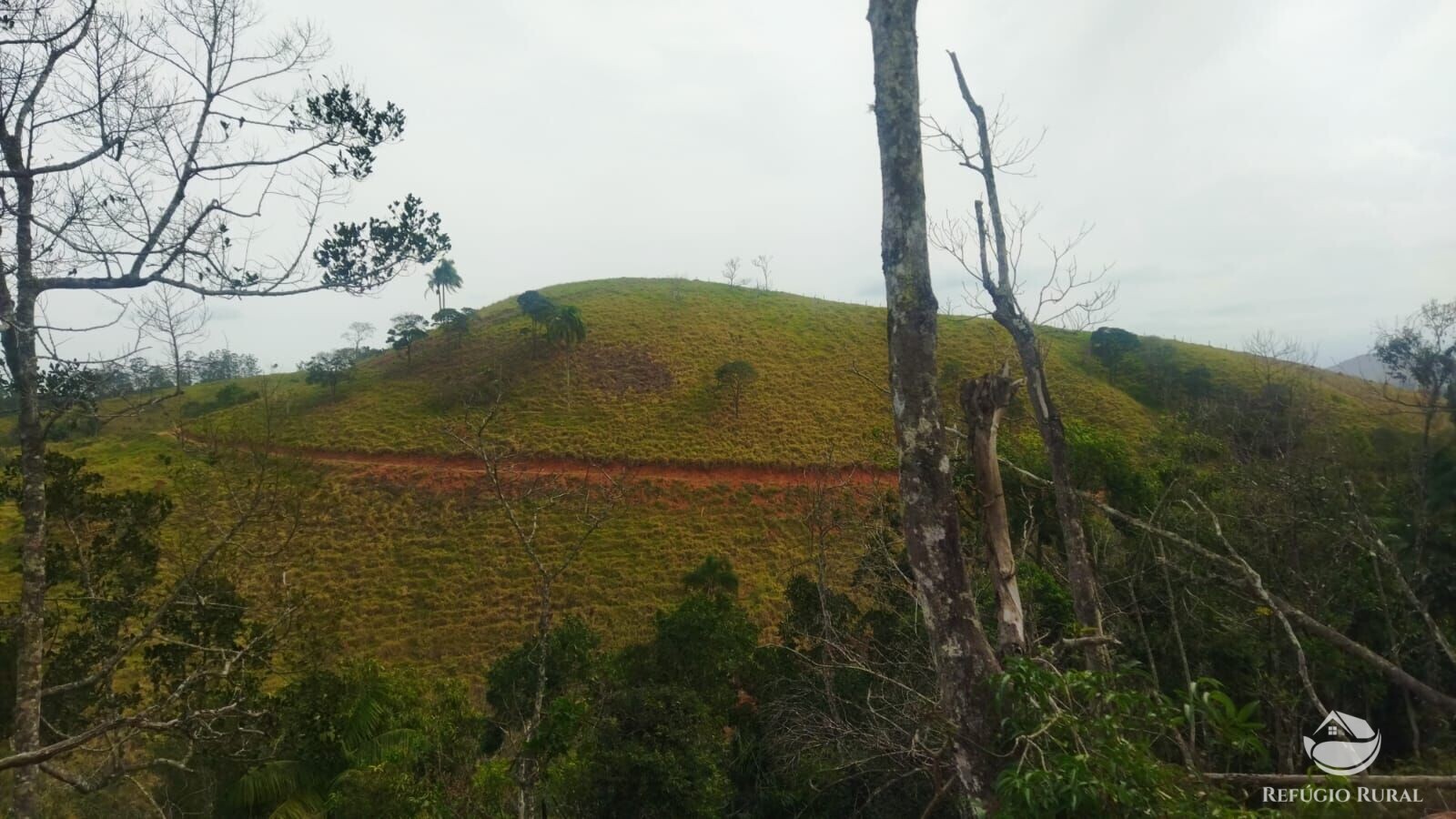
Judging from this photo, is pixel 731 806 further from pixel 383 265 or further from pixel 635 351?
pixel 635 351

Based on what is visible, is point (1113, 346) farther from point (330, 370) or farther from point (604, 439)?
point (330, 370)

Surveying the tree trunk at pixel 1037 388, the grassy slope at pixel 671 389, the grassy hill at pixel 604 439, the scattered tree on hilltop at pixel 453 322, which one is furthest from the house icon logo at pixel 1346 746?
the scattered tree on hilltop at pixel 453 322

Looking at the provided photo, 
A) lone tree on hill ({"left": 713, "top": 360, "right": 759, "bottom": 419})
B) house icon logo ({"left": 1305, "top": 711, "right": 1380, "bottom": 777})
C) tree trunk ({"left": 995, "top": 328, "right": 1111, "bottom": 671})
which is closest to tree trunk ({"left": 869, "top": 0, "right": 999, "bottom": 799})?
house icon logo ({"left": 1305, "top": 711, "right": 1380, "bottom": 777})

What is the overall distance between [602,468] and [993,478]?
1136 inches

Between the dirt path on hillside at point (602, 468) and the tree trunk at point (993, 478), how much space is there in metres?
26.6

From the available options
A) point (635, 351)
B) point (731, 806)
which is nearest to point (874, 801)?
point (731, 806)

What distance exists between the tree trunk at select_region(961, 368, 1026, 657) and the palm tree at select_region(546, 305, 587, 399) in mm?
38266

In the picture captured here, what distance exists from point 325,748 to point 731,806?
18.1ft

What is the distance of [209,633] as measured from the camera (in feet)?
31.5

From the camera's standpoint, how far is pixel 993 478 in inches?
145

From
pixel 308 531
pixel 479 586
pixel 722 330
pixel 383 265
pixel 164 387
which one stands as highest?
pixel 722 330

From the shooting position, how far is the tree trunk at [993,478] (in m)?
3.51

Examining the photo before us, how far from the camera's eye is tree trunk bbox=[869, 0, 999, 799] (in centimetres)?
304

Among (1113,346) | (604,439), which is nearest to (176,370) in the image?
(604,439)
